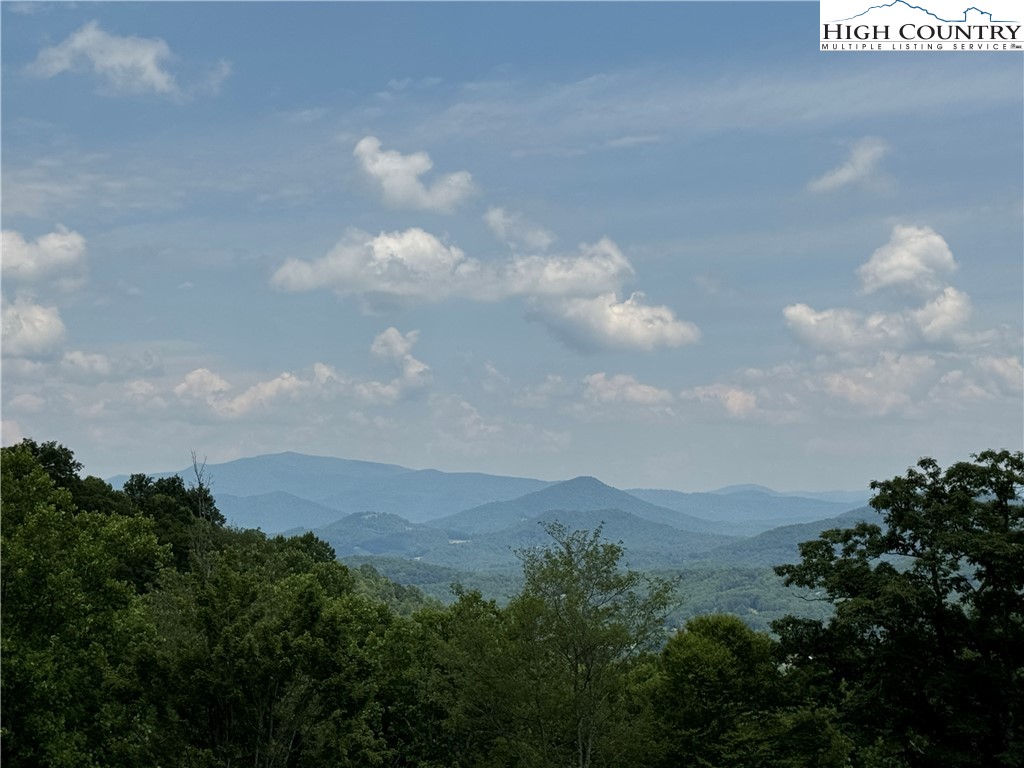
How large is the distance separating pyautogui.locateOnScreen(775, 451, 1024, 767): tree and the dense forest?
104 mm

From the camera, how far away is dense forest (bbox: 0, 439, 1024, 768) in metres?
35.3

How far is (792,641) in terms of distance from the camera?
159 ft

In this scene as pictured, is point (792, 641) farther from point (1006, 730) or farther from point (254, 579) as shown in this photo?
point (254, 579)

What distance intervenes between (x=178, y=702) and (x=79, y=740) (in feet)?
12.8

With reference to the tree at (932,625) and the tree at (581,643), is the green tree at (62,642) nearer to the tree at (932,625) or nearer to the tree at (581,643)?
the tree at (581,643)

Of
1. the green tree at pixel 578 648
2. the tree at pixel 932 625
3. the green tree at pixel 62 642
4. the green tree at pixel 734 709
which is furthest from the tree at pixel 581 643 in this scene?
the green tree at pixel 62 642

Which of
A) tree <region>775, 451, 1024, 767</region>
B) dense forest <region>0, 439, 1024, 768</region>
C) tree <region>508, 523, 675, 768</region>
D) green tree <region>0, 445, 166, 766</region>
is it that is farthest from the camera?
tree <region>508, 523, 675, 768</region>

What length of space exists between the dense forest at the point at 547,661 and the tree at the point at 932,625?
0.34 ft

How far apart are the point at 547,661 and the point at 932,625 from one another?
17.6 m

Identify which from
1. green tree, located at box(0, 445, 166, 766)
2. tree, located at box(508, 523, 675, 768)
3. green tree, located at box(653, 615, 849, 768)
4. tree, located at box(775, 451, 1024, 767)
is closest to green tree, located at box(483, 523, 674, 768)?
tree, located at box(508, 523, 675, 768)

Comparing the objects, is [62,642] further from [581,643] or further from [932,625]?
[932,625]

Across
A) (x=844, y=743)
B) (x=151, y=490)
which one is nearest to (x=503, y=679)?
(x=844, y=743)

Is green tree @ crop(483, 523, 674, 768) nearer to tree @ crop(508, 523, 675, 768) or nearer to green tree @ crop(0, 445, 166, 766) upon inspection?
tree @ crop(508, 523, 675, 768)

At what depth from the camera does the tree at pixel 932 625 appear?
1673 inches
